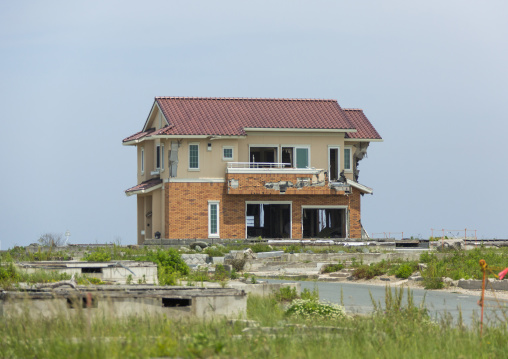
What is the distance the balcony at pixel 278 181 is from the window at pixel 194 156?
5.75 ft

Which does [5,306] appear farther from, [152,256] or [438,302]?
[152,256]

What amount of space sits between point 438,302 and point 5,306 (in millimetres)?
10723

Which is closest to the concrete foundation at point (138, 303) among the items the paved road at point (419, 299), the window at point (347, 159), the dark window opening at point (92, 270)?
the paved road at point (419, 299)

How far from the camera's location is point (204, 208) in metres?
45.2

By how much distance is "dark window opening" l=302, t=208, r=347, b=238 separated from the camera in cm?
4894

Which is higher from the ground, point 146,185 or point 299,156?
point 299,156

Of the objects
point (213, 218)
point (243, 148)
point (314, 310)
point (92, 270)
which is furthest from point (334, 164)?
point (314, 310)

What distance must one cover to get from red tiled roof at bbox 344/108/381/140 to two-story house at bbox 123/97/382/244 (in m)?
0.07

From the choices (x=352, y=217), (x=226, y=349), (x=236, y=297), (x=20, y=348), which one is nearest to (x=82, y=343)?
(x=20, y=348)

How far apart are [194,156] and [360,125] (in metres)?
11.4

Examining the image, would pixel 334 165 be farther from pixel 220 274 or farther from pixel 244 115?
pixel 220 274

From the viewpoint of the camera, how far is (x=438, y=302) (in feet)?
66.0

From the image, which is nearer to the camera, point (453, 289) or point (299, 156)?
point (453, 289)

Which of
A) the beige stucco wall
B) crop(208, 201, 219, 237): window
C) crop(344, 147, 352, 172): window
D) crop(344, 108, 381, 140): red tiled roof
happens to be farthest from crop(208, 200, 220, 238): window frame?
crop(344, 108, 381, 140): red tiled roof
